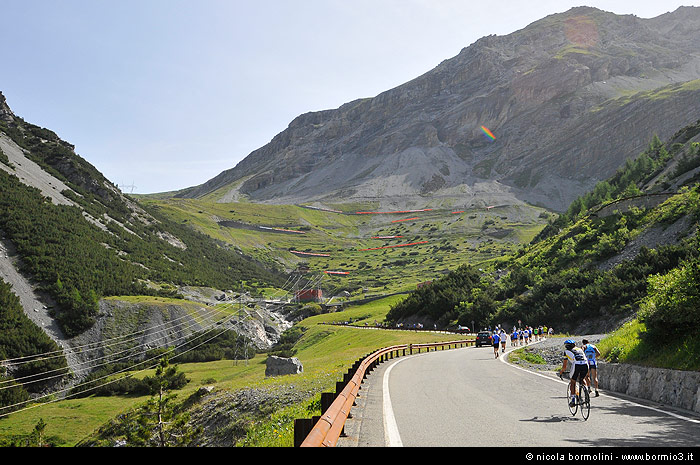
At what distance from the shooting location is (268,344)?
87.3 metres

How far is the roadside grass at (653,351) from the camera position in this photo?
529 inches

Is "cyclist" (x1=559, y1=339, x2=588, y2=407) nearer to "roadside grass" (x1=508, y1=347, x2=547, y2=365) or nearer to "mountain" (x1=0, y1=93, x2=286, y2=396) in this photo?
"roadside grass" (x1=508, y1=347, x2=547, y2=365)

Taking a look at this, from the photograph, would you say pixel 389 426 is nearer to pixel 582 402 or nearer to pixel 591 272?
pixel 582 402

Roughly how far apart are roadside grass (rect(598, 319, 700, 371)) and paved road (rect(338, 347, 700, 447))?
1516 mm

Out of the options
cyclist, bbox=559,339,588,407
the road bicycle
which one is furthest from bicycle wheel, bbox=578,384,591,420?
cyclist, bbox=559,339,588,407

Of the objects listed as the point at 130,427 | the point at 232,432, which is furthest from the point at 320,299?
the point at 232,432

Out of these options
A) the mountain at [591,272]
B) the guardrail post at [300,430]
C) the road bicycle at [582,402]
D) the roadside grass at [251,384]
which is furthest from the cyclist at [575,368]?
the mountain at [591,272]

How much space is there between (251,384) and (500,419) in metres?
17.8

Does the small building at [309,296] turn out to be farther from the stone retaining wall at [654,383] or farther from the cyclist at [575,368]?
the cyclist at [575,368]

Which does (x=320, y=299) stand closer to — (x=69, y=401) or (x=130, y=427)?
(x=69, y=401)

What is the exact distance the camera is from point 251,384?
26031 mm

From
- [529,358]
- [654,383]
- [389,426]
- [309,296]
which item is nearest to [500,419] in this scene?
[389,426]

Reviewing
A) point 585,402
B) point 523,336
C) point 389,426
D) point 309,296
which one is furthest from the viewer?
point 309,296

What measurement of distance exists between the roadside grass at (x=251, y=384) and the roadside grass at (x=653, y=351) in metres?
10.1
